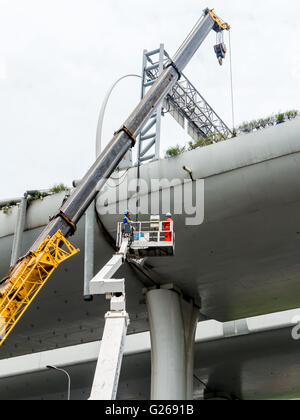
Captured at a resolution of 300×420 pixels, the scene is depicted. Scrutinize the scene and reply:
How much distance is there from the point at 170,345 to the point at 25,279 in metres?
12.0

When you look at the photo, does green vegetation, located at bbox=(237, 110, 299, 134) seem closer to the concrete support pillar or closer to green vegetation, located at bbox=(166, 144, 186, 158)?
green vegetation, located at bbox=(166, 144, 186, 158)

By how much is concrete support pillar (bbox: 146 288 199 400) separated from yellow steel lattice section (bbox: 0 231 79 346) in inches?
419

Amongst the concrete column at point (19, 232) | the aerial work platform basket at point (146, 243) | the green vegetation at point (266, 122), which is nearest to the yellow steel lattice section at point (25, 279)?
the aerial work platform basket at point (146, 243)

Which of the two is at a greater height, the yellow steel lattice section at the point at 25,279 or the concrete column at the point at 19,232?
the concrete column at the point at 19,232

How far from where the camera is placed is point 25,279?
1669 cm

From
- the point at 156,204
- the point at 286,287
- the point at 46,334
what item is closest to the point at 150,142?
the point at 156,204

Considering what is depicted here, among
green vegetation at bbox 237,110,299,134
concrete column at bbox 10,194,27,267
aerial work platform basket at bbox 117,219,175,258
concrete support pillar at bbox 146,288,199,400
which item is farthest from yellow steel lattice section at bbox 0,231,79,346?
concrete support pillar at bbox 146,288,199,400

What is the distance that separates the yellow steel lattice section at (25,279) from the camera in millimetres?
16172

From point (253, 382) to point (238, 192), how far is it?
31022 millimetres

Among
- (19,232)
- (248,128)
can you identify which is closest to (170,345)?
(19,232)

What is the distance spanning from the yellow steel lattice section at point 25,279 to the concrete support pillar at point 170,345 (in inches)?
419

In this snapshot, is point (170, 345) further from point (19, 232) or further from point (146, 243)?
point (146, 243)

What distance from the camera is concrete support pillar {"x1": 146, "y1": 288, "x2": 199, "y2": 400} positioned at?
84.8 ft

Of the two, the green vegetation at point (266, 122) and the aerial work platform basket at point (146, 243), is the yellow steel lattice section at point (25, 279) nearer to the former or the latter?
the aerial work platform basket at point (146, 243)
